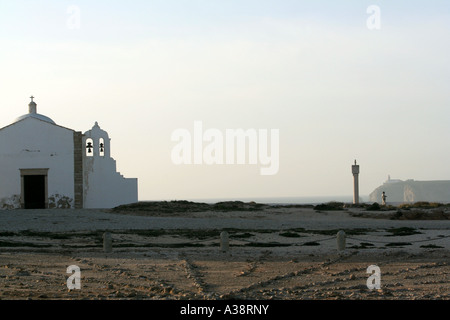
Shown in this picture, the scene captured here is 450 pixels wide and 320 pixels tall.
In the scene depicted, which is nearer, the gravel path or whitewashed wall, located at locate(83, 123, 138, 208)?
the gravel path

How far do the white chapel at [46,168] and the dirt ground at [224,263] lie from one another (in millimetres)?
10307

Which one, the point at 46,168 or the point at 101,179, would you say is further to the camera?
the point at 101,179

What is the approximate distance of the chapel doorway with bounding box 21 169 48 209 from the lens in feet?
125

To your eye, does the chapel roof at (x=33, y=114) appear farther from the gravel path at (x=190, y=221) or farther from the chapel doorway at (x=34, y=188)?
the gravel path at (x=190, y=221)

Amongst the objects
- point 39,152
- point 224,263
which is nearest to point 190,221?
point 39,152

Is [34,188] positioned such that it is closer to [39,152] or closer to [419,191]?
[39,152]

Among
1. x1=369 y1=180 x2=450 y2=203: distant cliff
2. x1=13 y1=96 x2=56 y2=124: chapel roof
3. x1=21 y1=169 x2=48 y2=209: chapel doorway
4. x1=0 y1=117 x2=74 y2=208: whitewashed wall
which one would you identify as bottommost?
x1=369 y1=180 x2=450 y2=203: distant cliff

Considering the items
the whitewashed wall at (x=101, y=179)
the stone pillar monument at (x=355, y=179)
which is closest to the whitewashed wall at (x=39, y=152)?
the whitewashed wall at (x=101, y=179)

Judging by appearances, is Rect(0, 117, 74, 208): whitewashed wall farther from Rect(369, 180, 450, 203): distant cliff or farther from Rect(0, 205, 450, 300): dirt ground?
Rect(369, 180, 450, 203): distant cliff

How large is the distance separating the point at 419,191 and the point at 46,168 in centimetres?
9657

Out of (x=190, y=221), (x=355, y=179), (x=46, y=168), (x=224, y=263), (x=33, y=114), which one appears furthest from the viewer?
(x=355, y=179)

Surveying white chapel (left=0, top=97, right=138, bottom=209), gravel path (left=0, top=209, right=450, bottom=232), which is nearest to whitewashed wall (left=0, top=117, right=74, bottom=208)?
white chapel (left=0, top=97, right=138, bottom=209)

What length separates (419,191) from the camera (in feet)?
407
